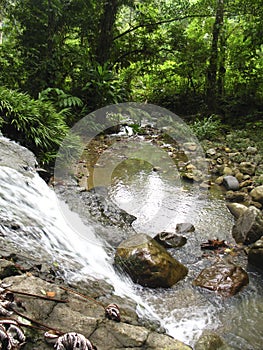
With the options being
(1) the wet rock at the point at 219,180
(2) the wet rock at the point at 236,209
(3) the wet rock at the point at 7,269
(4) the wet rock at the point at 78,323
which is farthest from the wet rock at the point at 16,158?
(1) the wet rock at the point at 219,180

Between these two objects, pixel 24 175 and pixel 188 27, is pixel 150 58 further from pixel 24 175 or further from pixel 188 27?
pixel 24 175

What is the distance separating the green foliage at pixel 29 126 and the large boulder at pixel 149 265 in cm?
312

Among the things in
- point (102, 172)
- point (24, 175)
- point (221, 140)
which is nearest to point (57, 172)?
point (102, 172)

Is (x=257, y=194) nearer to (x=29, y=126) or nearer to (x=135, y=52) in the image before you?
(x=29, y=126)

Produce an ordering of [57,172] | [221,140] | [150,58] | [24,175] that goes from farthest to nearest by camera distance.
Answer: [150,58], [221,140], [57,172], [24,175]

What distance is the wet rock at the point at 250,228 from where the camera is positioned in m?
4.34

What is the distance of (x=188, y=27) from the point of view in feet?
38.3

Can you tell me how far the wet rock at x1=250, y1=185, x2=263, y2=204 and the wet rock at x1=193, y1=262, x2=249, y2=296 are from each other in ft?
7.00

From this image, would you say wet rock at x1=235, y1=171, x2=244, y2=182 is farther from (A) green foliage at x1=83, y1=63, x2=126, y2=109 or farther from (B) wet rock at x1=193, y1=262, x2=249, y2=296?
(A) green foliage at x1=83, y1=63, x2=126, y2=109

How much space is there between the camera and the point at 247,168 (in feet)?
22.6

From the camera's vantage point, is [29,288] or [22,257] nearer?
[29,288]

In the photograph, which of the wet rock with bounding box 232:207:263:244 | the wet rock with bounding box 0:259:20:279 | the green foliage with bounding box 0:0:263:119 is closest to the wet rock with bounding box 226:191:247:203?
the wet rock with bounding box 232:207:263:244

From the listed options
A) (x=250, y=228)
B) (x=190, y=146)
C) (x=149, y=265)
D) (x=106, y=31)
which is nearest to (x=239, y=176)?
(x=190, y=146)

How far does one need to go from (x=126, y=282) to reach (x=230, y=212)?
2654 millimetres
